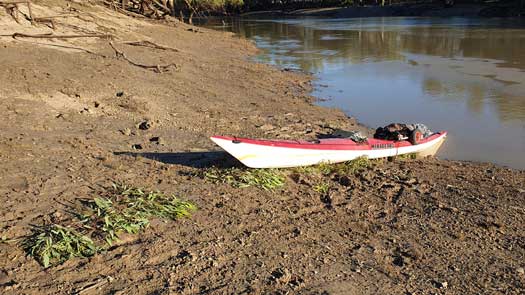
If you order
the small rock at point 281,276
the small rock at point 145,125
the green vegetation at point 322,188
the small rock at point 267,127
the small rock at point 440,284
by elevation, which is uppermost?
the small rock at point 145,125

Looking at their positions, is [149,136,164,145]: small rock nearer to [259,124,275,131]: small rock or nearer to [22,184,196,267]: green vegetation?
[22,184,196,267]: green vegetation

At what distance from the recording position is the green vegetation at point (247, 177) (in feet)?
20.2

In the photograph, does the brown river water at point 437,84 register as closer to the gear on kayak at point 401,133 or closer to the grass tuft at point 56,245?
the gear on kayak at point 401,133

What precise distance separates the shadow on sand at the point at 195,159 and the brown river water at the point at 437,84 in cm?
450

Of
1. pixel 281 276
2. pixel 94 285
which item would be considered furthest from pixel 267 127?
pixel 94 285

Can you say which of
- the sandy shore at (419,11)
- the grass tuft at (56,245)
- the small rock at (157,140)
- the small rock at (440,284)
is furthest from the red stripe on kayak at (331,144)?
the sandy shore at (419,11)

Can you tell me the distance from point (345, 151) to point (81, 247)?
4237mm

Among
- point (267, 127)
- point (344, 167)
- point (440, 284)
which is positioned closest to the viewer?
point (440, 284)

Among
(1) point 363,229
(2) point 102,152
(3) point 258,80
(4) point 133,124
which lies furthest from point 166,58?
(1) point 363,229

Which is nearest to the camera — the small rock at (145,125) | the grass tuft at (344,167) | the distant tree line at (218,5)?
the grass tuft at (344,167)

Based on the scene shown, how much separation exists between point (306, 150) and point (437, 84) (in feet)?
34.5

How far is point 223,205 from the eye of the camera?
5.53 meters

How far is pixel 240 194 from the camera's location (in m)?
5.89

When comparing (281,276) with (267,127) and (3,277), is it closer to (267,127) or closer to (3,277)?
(3,277)
